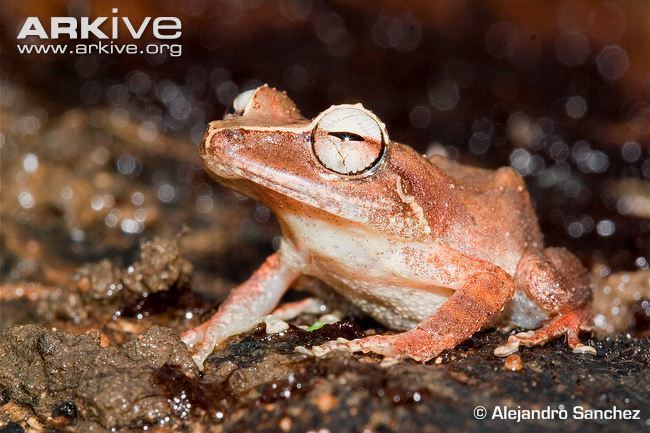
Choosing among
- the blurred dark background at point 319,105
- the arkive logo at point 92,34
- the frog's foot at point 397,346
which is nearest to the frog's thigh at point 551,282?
the frog's foot at point 397,346

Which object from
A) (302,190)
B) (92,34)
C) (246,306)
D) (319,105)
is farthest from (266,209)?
(302,190)

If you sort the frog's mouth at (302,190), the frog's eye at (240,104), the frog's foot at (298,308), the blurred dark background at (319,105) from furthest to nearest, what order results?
the blurred dark background at (319,105)
the frog's foot at (298,308)
the frog's eye at (240,104)
the frog's mouth at (302,190)

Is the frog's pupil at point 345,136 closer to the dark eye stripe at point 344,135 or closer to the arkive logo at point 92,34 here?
the dark eye stripe at point 344,135

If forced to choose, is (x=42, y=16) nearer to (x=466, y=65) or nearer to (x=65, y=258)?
(x=65, y=258)

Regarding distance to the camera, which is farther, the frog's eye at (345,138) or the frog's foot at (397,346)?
the frog's eye at (345,138)

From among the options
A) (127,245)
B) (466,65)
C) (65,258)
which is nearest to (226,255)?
(127,245)

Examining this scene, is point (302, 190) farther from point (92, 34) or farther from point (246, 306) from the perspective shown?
point (92, 34)

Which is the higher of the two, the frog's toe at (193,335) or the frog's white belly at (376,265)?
the frog's white belly at (376,265)
